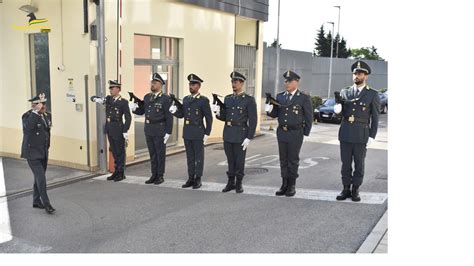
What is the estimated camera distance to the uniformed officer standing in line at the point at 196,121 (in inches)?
317

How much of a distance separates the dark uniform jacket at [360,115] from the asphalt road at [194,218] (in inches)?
39.2

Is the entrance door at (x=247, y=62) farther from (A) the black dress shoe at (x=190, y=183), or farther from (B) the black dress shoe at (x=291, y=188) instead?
(B) the black dress shoe at (x=291, y=188)

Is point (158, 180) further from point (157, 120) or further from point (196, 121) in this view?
point (196, 121)

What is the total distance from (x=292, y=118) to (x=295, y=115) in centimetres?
6

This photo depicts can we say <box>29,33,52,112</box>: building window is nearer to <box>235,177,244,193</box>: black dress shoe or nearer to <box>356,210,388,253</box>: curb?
<box>235,177,244,193</box>: black dress shoe

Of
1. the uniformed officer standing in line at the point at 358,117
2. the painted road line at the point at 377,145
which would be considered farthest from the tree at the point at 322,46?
the uniformed officer standing in line at the point at 358,117

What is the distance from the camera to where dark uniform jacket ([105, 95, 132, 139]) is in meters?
8.69

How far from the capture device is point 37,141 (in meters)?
6.63

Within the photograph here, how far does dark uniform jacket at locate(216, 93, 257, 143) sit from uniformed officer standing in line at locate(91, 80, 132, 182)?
216 centimetres

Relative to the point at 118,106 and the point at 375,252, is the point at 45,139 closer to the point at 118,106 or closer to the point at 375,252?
the point at 118,106

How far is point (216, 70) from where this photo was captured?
13.5 metres

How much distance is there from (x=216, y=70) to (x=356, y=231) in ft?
28.2

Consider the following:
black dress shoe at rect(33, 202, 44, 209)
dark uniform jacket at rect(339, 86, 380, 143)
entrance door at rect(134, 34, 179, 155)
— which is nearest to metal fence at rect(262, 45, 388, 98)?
entrance door at rect(134, 34, 179, 155)

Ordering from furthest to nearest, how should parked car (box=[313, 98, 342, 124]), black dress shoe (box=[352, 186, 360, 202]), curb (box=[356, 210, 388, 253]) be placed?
parked car (box=[313, 98, 342, 124]), black dress shoe (box=[352, 186, 360, 202]), curb (box=[356, 210, 388, 253])
